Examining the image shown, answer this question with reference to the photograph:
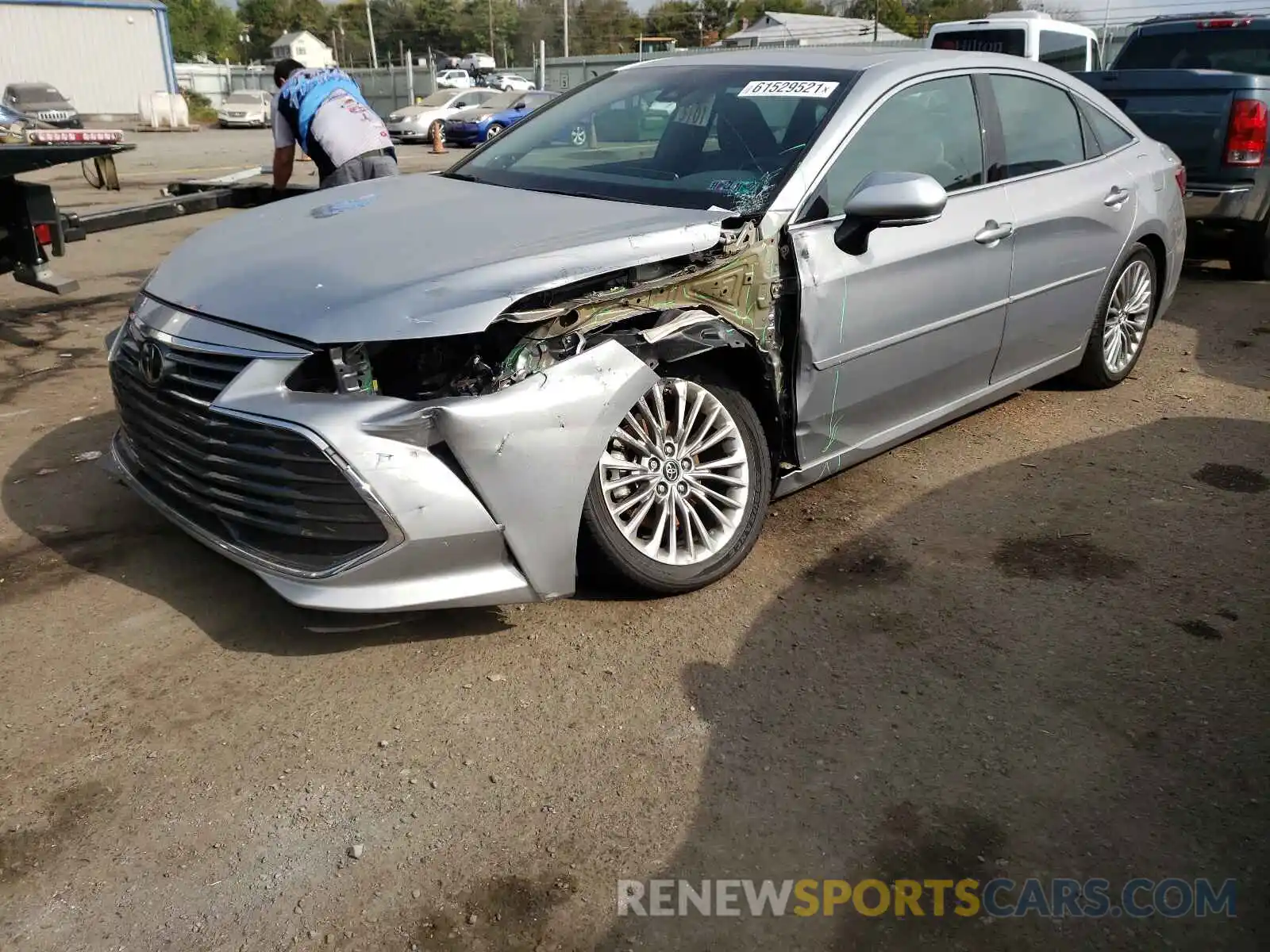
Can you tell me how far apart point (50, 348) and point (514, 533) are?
185 inches

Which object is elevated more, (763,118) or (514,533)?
(763,118)

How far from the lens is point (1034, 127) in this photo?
177 inches

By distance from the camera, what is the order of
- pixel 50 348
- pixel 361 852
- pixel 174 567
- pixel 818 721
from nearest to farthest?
pixel 361 852 < pixel 818 721 < pixel 174 567 < pixel 50 348

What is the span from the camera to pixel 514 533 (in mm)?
2873

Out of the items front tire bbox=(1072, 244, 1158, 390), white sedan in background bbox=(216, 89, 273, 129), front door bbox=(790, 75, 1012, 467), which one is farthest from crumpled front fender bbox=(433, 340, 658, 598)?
white sedan in background bbox=(216, 89, 273, 129)

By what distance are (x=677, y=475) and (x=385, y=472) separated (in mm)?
977

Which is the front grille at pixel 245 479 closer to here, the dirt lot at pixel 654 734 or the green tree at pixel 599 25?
the dirt lot at pixel 654 734

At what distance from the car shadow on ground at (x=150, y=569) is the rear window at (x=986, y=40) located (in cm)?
1053

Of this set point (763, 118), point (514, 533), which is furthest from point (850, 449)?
point (514, 533)

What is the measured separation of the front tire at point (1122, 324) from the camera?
5.11 m

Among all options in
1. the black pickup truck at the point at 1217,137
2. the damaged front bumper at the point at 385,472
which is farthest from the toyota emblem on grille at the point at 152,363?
the black pickup truck at the point at 1217,137

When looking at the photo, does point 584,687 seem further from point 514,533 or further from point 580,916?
point 580,916

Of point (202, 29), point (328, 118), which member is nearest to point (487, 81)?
point (328, 118)

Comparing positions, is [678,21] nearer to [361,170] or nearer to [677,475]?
[361,170]
